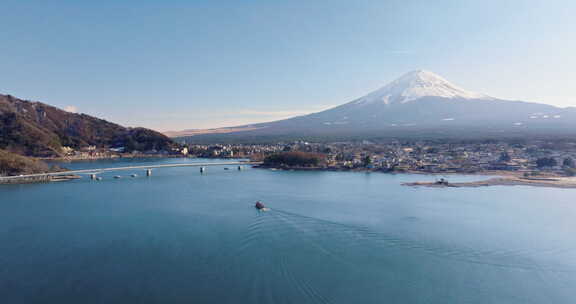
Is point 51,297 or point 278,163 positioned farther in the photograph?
point 278,163

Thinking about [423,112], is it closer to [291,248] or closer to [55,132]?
[55,132]

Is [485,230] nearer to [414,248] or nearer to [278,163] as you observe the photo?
[414,248]

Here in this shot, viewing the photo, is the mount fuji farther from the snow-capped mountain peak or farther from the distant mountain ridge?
the distant mountain ridge

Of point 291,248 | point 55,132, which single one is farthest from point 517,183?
point 55,132


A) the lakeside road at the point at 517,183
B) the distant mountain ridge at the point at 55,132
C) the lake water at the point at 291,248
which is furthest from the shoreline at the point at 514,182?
the distant mountain ridge at the point at 55,132

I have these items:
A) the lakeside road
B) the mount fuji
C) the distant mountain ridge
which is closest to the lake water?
the lakeside road

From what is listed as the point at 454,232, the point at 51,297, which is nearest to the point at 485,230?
the point at 454,232

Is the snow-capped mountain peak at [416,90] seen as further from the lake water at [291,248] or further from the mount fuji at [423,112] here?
the lake water at [291,248]
